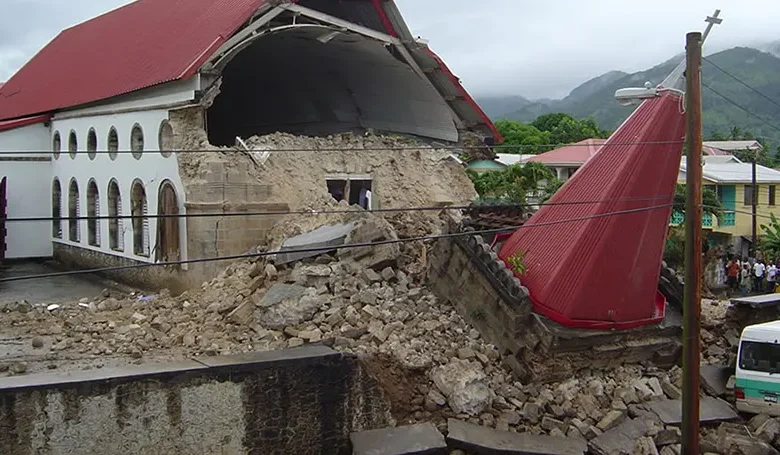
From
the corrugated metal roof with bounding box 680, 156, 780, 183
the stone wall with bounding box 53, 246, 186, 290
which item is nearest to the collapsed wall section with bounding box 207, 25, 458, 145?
the stone wall with bounding box 53, 246, 186, 290

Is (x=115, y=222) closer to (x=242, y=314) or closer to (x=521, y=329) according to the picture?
(x=242, y=314)

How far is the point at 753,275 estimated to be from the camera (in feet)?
78.4

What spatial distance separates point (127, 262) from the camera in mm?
20297

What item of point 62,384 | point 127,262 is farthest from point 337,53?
point 62,384

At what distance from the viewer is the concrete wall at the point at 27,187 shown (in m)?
25.1

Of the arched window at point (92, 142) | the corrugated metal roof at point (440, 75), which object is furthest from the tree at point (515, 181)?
the arched window at point (92, 142)

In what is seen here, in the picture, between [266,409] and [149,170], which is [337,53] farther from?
[266,409]

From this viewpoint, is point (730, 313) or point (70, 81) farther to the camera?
point (70, 81)

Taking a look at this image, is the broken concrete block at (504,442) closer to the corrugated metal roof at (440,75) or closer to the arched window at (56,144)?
the corrugated metal roof at (440,75)

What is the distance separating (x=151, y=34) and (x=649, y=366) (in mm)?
17143

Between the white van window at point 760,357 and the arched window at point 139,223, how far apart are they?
13.8m

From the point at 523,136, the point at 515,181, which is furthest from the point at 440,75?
the point at 523,136

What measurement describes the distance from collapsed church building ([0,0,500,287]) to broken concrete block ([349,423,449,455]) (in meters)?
6.43

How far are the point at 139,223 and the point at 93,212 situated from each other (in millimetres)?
4002
